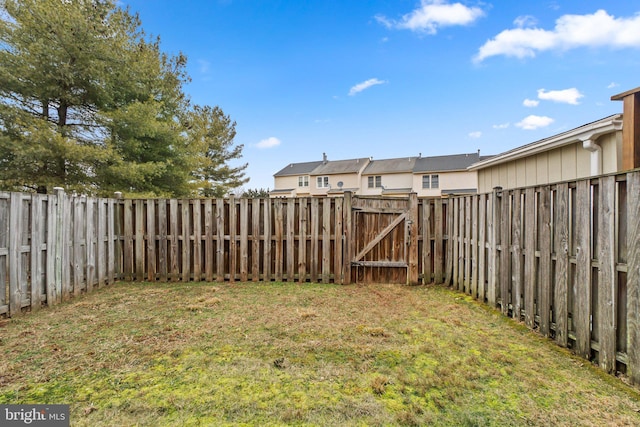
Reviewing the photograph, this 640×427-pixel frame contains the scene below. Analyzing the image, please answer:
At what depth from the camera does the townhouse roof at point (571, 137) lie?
145 inches

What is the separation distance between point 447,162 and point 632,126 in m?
21.2

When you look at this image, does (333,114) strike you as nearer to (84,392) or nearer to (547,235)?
(547,235)

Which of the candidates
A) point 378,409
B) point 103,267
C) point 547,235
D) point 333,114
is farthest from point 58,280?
point 333,114

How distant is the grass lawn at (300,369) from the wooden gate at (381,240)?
1.59 metres

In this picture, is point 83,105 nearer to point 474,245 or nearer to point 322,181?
point 474,245

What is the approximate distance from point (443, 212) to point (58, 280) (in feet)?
20.6

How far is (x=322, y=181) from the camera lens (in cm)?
2525

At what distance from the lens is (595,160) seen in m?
4.10

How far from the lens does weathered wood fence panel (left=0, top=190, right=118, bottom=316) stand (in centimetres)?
337

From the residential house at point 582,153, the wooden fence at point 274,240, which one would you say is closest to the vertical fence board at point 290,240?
the wooden fence at point 274,240

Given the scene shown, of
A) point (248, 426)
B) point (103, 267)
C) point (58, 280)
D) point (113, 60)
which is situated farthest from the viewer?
point (113, 60)

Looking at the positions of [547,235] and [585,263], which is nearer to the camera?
[585,263]

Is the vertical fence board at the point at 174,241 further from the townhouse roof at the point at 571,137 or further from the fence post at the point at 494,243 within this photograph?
the townhouse roof at the point at 571,137

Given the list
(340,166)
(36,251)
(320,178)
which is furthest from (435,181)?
(36,251)
